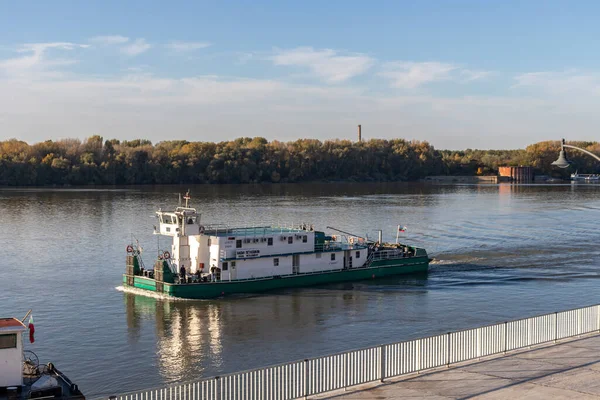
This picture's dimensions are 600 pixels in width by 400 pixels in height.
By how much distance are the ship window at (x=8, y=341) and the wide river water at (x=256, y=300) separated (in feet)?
27.5

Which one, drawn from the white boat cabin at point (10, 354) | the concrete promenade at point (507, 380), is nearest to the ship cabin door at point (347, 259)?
the concrete promenade at point (507, 380)

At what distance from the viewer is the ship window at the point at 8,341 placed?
92.1ft

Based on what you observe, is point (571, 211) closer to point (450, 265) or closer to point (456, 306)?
point (450, 265)

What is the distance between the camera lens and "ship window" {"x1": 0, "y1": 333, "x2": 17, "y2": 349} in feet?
92.1

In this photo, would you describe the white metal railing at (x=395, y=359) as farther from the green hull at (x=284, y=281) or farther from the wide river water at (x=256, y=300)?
the green hull at (x=284, y=281)

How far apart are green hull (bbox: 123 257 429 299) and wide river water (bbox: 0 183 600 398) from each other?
3.69 feet

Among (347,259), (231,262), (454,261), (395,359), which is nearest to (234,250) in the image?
(231,262)

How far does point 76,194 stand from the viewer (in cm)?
18038

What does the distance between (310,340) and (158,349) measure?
9.22m

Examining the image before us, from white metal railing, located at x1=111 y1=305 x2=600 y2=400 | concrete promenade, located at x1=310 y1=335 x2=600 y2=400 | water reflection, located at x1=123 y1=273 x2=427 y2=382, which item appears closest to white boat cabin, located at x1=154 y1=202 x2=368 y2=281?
water reflection, located at x1=123 y1=273 x2=427 y2=382

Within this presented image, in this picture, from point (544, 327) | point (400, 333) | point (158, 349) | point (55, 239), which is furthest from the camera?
point (55, 239)

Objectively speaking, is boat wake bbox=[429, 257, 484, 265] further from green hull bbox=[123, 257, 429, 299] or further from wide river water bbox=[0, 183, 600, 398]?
green hull bbox=[123, 257, 429, 299]

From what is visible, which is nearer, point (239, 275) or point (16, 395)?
point (16, 395)

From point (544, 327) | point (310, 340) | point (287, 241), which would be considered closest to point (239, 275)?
point (287, 241)
